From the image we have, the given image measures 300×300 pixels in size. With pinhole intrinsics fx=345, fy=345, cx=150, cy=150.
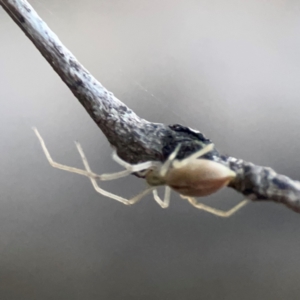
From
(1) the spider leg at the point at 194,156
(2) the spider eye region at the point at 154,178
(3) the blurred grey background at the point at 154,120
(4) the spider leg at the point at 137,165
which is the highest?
(3) the blurred grey background at the point at 154,120

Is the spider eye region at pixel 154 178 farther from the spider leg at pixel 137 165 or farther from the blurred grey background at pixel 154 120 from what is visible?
the blurred grey background at pixel 154 120

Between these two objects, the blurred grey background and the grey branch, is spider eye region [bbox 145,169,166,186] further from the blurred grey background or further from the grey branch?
the blurred grey background

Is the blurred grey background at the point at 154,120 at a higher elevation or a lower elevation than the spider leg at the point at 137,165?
higher

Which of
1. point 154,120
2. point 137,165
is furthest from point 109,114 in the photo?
point 154,120

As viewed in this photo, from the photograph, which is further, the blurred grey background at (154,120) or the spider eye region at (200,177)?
the blurred grey background at (154,120)

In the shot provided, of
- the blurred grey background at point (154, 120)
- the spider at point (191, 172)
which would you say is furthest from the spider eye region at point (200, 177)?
the blurred grey background at point (154, 120)

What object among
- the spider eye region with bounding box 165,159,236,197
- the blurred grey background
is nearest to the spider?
the spider eye region with bounding box 165,159,236,197
